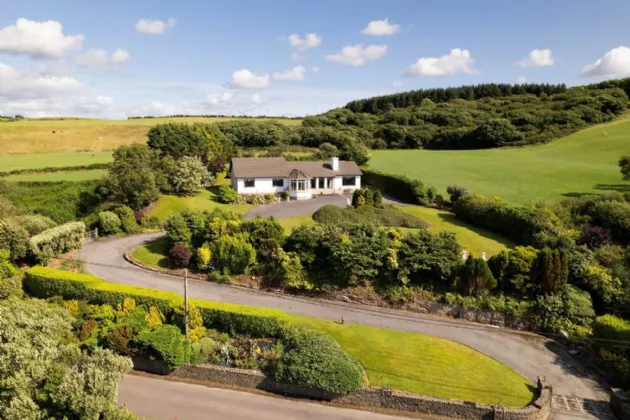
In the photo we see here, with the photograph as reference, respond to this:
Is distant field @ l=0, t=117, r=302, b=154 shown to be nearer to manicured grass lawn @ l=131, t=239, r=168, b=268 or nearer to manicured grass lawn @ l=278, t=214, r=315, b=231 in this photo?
manicured grass lawn @ l=131, t=239, r=168, b=268

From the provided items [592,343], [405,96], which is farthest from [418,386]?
[405,96]

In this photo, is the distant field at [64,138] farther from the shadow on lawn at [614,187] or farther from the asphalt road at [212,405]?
the shadow on lawn at [614,187]

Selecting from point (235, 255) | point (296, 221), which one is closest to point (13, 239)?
point (235, 255)

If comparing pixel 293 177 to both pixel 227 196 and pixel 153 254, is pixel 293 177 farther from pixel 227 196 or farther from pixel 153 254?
pixel 153 254

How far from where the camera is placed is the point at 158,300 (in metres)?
21.5

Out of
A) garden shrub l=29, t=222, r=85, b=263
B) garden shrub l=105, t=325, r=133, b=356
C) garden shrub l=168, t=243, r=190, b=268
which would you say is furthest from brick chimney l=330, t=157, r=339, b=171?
garden shrub l=105, t=325, r=133, b=356

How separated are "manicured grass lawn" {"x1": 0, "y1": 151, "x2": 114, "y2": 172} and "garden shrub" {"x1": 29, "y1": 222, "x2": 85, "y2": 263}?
3274 cm

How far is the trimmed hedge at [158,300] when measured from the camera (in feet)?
67.9

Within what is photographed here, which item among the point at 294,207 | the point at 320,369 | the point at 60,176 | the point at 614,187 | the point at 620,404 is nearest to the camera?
the point at 620,404

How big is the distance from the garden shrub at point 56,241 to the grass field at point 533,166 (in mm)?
40377

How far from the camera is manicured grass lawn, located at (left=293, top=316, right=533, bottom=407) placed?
17531 millimetres

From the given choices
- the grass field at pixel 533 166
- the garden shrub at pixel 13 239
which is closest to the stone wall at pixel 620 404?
the grass field at pixel 533 166

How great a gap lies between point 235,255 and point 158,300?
22.3ft

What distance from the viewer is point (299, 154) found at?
7525cm
